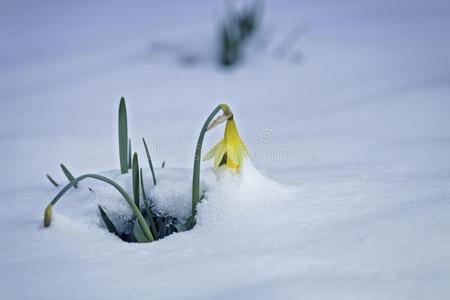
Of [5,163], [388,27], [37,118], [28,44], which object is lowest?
[5,163]

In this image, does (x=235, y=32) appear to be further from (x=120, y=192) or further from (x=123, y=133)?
(x=120, y=192)

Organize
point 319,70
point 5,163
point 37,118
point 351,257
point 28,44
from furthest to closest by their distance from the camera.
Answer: point 28,44 → point 319,70 → point 37,118 → point 5,163 → point 351,257

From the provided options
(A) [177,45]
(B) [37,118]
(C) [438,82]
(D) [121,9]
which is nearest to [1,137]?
(B) [37,118]

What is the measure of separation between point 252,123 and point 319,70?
82cm

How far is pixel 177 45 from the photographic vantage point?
3.29m

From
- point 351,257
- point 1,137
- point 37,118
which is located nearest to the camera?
point 351,257

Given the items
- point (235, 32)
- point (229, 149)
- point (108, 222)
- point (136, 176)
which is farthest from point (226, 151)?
point (235, 32)

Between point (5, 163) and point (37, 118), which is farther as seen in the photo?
point (37, 118)

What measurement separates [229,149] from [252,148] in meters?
0.70

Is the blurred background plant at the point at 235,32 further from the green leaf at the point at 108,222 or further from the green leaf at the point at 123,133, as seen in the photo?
the green leaf at the point at 108,222

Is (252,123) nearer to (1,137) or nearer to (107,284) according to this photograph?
(1,137)

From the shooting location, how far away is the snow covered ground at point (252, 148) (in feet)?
2.79

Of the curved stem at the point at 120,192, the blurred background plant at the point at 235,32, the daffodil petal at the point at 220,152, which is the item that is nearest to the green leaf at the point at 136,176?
the curved stem at the point at 120,192

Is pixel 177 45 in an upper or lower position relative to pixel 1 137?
upper
